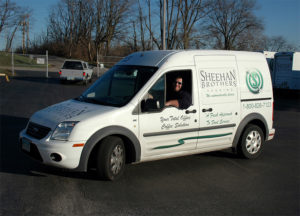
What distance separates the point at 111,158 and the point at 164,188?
0.92 m

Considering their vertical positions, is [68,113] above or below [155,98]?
below

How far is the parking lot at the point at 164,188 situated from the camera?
4.30 metres

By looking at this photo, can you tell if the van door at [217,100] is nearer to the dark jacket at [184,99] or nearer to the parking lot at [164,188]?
the dark jacket at [184,99]

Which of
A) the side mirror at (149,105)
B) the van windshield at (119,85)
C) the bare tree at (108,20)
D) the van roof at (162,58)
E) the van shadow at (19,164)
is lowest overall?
the van shadow at (19,164)

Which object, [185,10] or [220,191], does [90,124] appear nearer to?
[220,191]

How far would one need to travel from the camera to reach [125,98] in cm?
548

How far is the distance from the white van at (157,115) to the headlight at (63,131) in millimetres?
15

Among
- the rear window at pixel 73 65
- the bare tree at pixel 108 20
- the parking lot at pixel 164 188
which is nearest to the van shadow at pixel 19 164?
Result: the parking lot at pixel 164 188

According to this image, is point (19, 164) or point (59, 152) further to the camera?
point (19, 164)

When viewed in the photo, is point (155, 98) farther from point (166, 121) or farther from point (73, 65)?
point (73, 65)

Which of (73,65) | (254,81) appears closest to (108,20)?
(73,65)

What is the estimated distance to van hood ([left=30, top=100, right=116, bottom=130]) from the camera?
16.4 ft

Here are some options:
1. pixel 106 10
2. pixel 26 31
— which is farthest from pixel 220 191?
pixel 26 31

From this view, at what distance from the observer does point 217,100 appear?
6160 mm
